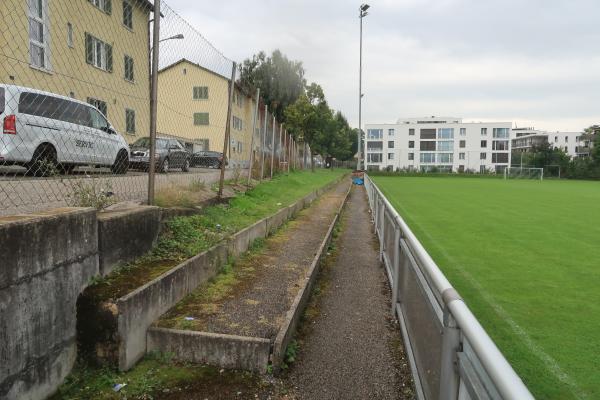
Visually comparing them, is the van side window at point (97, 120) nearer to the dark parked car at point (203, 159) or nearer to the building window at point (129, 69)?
the building window at point (129, 69)

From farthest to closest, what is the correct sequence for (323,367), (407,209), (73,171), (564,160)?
1. (564,160)
2. (407,209)
3. (73,171)
4. (323,367)

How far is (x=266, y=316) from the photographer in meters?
4.27

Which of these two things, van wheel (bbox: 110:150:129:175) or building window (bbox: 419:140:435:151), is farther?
building window (bbox: 419:140:435:151)

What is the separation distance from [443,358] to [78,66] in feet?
19.3

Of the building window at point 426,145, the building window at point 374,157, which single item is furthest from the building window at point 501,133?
the building window at point 374,157

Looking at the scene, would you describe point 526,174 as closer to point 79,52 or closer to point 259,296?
point 259,296

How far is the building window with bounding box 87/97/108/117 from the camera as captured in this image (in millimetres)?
6266

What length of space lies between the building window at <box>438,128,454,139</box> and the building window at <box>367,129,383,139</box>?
1241cm

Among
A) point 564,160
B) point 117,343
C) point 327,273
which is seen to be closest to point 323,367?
point 117,343

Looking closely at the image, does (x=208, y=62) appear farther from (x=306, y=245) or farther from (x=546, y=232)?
(x=546, y=232)

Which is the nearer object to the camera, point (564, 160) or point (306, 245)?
point (306, 245)

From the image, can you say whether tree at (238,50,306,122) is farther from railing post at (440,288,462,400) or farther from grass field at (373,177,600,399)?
railing post at (440,288,462,400)

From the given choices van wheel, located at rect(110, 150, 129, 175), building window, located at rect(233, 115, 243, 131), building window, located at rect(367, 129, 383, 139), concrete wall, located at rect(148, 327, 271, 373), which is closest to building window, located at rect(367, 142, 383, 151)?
building window, located at rect(367, 129, 383, 139)

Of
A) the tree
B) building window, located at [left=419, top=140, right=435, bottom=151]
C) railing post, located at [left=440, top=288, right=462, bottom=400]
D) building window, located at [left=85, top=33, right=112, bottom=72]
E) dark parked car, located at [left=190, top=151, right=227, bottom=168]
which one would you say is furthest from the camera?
building window, located at [left=419, top=140, right=435, bottom=151]
